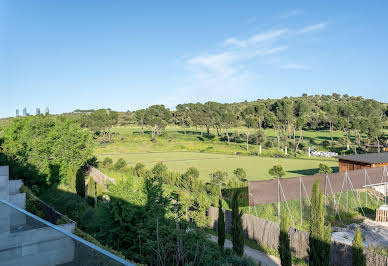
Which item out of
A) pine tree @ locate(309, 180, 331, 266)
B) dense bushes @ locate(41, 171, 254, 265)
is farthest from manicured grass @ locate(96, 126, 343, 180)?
pine tree @ locate(309, 180, 331, 266)

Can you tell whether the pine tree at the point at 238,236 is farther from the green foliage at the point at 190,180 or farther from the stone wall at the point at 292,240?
the green foliage at the point at 190,180

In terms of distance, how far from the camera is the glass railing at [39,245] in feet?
7.90

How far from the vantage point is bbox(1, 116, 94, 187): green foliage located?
73.4 feet

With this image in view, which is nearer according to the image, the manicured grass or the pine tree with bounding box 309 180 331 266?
the pine tree with bounding box 309 180 331 266

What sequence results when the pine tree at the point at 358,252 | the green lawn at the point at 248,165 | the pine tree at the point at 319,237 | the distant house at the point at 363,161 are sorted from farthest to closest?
1. the green lawn at the point at 248,165
2. the distant house at the point at 363,161
3. the pine tree at the point at 319,237
4. the pine tree at the point at 358,252

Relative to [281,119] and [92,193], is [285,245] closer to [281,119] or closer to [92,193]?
[92,193]

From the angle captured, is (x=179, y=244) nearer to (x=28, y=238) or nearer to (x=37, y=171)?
(x=28, y=238)

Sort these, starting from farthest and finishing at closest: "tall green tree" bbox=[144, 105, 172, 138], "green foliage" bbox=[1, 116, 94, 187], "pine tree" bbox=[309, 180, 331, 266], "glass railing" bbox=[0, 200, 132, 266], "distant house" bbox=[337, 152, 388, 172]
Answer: "tall green tree" bbox=[144, 105, 172, 138] → "green foliage" bbox=[1, 116, 94, 187] → "distant house" bbox=[337, 152, 388, 172] → "pine tree" bbox=[309, 180, 331, 266] → "glass railing" bbox=[0, 200, 132, 266]

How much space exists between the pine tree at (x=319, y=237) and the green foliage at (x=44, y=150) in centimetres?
1909

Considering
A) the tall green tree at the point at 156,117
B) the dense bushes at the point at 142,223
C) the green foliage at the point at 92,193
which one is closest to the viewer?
the dense bushes at the point at 142,223

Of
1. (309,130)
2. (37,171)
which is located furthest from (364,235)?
(309,130)

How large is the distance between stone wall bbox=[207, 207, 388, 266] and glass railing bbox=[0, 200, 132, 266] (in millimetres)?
8266

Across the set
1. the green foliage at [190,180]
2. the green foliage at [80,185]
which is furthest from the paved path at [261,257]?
the green foliage at [80,185]

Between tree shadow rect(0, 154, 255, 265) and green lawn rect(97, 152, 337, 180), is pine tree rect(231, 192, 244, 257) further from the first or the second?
green lawn rect(97, 152, 337, 180)
